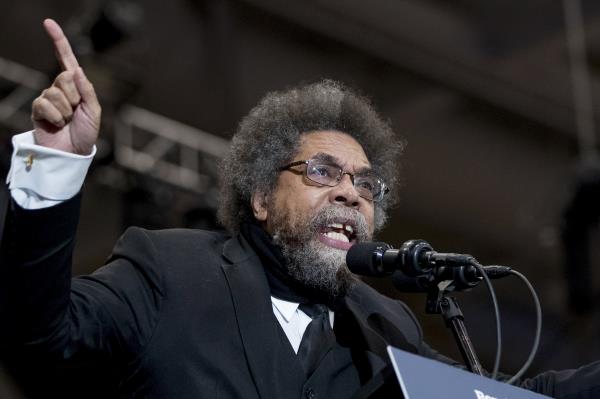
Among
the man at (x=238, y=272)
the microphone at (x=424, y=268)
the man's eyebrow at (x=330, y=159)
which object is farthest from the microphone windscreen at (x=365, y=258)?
the man's eyebrow at (x=330, y=159)

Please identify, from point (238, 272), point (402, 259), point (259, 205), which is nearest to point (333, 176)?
point (259, 205)

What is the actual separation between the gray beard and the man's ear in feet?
0.48

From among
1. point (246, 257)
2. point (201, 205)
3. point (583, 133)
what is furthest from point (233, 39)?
point (246, 257)

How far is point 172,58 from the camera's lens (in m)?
7.39

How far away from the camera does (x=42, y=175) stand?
6.91ft

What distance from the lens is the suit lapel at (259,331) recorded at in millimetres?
2494

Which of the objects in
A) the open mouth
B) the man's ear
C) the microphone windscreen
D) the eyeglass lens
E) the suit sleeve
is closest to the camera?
the suit sleeve

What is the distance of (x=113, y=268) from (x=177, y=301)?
0.18 meters

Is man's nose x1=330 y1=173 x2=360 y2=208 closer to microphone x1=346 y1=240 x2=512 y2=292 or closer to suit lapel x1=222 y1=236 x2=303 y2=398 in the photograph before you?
suit lapel x1=222 y1=236 x2=303 y2=398

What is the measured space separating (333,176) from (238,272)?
19.4 inches

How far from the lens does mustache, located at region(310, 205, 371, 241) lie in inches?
115

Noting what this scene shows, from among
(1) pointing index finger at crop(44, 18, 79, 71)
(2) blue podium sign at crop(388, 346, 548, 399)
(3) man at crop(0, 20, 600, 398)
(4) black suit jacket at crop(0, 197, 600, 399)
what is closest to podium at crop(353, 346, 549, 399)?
(2) blue podium sign at crop(388, 346, 548, 399)

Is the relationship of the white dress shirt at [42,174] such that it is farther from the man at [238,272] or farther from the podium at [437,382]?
the podium at [437,382]

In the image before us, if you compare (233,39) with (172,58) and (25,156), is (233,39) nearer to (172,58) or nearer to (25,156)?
(172,58)
